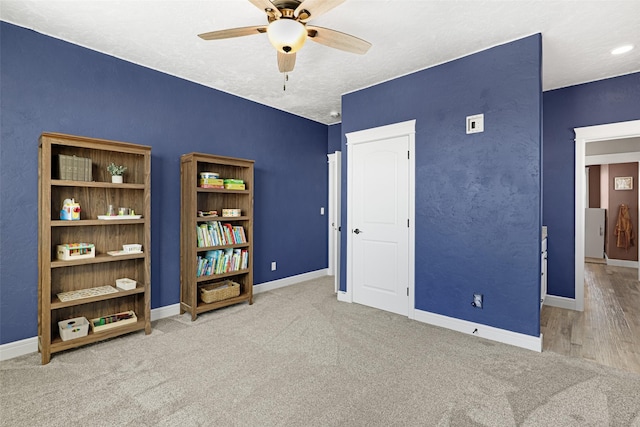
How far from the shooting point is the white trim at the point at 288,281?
4426 millimetres

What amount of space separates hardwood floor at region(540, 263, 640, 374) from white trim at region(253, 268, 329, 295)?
3169 millimetres

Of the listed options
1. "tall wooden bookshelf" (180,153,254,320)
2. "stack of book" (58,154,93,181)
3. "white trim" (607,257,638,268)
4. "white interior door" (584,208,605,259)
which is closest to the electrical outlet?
"tall wooden bookshelf" (180,153,254,320)

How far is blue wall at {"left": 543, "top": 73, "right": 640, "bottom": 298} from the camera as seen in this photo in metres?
3.59

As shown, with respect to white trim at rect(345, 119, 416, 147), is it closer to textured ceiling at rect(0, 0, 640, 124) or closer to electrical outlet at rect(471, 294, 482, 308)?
textured ceiling at rect(0, 0, 640, 124)

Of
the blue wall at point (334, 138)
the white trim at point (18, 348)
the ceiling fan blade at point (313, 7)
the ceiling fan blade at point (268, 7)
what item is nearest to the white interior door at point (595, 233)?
the blue wall at point (334, 138)

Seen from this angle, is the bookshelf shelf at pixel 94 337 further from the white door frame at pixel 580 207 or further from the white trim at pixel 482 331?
the white door frame at pixel 580 207

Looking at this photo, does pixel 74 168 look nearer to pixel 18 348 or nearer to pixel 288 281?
pixel 18 348

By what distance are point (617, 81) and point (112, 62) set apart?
17.8ft

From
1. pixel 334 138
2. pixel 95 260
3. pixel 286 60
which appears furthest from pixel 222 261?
pixel 334 138

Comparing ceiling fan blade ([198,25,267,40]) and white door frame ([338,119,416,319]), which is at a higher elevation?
ceiling fan blade ([198,25,267,40])

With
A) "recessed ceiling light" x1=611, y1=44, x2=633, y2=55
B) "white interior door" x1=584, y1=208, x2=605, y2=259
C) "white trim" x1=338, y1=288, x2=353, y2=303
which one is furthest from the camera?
"white interior door" x1=584, y1=208, x2=605, y2=259

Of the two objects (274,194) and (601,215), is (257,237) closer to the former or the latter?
(274,194)

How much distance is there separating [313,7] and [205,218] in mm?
2359

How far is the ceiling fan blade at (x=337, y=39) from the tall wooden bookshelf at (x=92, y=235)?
1.88m
